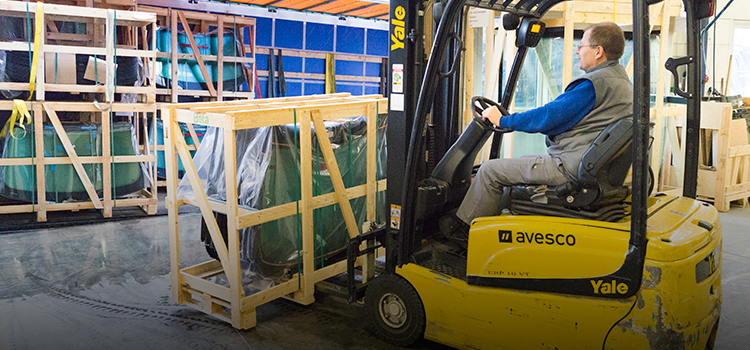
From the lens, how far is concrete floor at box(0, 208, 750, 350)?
13.4ft

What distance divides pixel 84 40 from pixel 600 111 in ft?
24.8

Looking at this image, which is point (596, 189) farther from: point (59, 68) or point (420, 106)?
point (59, 68)

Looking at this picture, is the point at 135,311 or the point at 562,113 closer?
the point at 562,113

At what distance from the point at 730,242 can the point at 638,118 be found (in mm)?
5217

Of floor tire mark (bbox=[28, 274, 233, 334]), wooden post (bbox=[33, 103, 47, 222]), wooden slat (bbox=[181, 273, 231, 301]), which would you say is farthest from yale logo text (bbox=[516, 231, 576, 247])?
wooden post (bbox=[33, 103, 47, 222])

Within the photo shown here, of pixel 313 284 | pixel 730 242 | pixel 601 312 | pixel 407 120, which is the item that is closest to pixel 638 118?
pixel 601 312

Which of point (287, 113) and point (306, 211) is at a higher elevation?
point (287, 113)

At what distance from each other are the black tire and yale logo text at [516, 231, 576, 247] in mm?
863

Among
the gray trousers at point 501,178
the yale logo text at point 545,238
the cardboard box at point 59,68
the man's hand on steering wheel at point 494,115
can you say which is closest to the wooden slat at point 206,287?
the gray trousers at point 501,178

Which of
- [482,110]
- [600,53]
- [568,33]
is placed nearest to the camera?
[600,53]

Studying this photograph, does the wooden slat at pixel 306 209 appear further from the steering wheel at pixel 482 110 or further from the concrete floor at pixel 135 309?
the steering wheel at pixel 482 110

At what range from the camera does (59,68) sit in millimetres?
7590

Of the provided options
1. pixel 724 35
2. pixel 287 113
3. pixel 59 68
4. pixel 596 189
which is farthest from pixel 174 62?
pixel 724 35

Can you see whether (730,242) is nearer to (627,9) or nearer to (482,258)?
(627,9)
